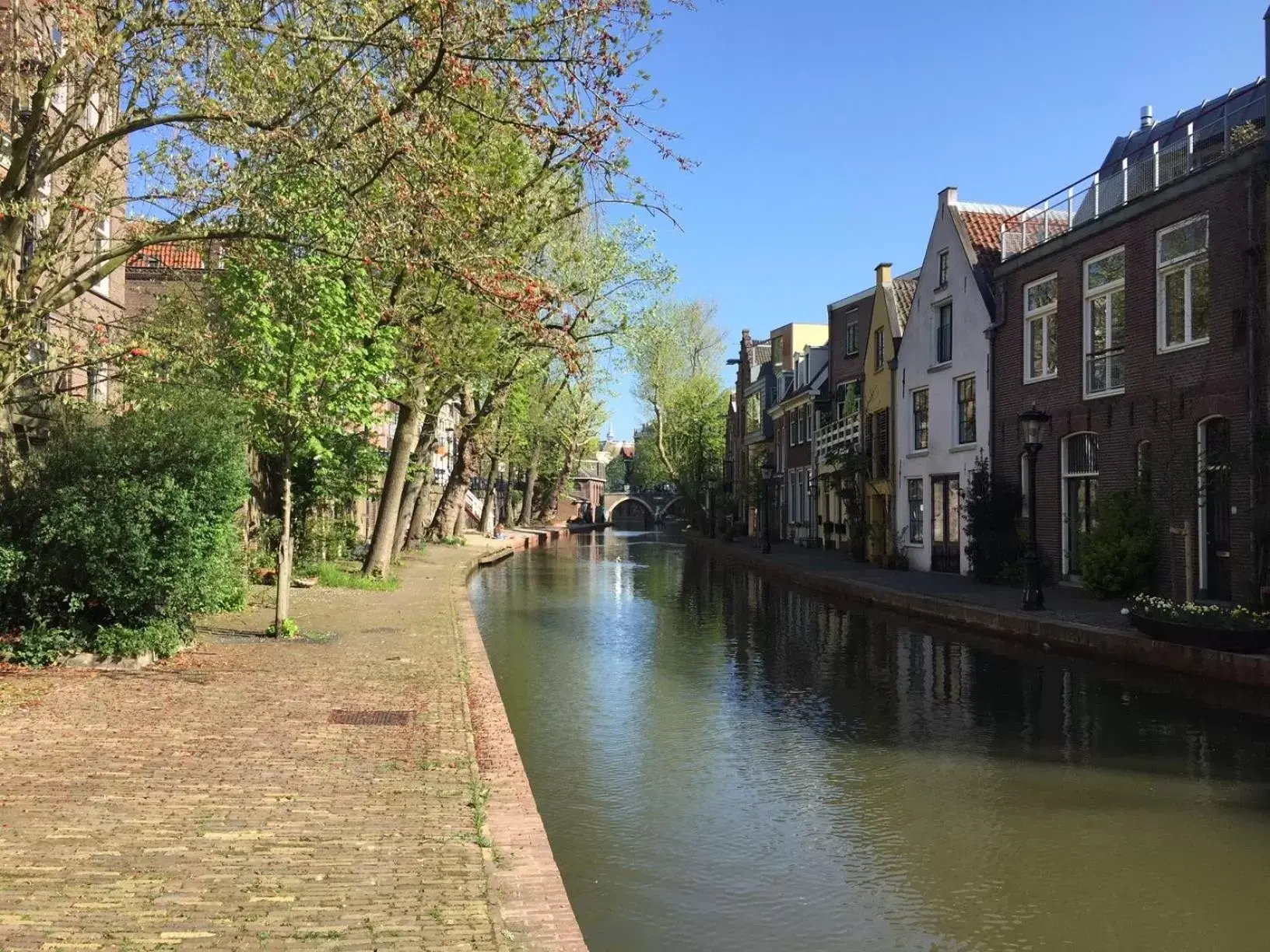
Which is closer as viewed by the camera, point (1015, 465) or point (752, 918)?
point (752, 918)

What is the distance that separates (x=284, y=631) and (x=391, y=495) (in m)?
10.0

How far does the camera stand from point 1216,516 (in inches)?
664

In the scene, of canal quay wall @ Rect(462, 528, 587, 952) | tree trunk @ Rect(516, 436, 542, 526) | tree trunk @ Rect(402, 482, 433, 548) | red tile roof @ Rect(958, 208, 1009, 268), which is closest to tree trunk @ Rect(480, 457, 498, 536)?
tree trunk @ Rect(516, 436, 542, 526)

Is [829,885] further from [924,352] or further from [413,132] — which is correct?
[924,352]

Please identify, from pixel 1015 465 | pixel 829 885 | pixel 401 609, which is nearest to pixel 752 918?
pixel 829 885

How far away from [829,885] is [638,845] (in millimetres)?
1302

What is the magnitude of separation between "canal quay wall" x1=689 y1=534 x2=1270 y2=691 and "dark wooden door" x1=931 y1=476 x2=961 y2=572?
2.45 ft

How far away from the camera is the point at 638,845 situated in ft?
22.0

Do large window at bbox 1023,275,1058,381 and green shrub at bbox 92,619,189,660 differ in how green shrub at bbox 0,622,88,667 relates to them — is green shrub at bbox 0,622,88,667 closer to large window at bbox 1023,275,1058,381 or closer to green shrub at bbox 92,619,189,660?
green shrub at bbox 92,619,189,660

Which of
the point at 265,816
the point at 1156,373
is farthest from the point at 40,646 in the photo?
the point at 1156,373

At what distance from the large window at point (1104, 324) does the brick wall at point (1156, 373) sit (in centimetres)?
20

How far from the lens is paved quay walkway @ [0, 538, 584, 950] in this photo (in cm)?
436

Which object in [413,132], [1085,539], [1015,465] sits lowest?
[1085,539]

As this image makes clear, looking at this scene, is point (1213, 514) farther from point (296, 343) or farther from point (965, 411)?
point (296, 343)
